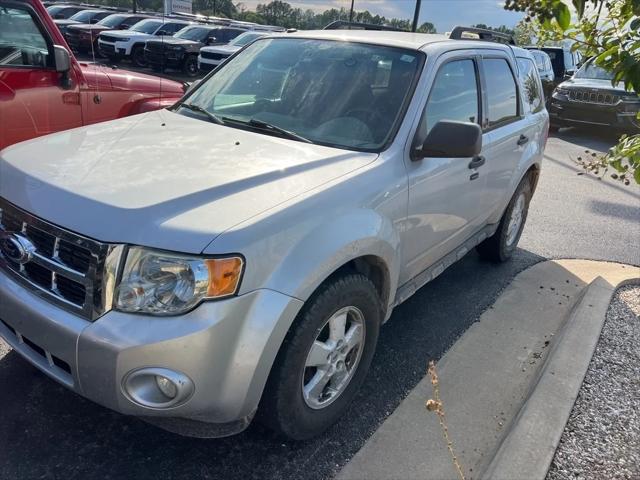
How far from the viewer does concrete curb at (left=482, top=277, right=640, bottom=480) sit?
2529 millimetres

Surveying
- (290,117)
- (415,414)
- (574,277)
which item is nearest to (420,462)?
(415,414)

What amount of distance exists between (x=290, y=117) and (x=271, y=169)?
73cm

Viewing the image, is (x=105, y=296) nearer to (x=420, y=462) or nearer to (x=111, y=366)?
(x=111, y=366)

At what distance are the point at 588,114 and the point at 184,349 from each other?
43.4 feet

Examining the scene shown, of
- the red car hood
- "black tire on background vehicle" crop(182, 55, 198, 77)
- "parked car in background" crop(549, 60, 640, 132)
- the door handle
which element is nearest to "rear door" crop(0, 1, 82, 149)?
the red car hood

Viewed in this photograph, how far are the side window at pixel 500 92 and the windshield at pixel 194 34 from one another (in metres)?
18.2

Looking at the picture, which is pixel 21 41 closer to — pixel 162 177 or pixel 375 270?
pixel 162 177

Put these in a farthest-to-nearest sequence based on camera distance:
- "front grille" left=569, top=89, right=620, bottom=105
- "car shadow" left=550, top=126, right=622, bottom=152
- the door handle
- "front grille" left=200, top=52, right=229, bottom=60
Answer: "front grille" left=200, top=52, right=229, bottom=60 < "car shadow" left=550, top=126, right=622, bottom=152 < "front grille" left=569, top=89, right=620, bottom=105 < the door handle

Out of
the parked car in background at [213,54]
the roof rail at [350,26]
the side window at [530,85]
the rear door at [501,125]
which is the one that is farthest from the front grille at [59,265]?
the parked car in background at [213,54]

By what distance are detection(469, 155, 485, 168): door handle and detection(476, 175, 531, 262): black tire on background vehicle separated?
1126mm

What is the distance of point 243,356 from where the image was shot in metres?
2.09

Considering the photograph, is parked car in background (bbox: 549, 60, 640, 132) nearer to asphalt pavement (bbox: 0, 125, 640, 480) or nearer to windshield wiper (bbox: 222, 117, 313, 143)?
asphalt pavement (bbox: 0, 125, 640, 480)

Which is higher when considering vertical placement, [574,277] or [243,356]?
[243,356]

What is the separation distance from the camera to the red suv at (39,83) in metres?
4.36
